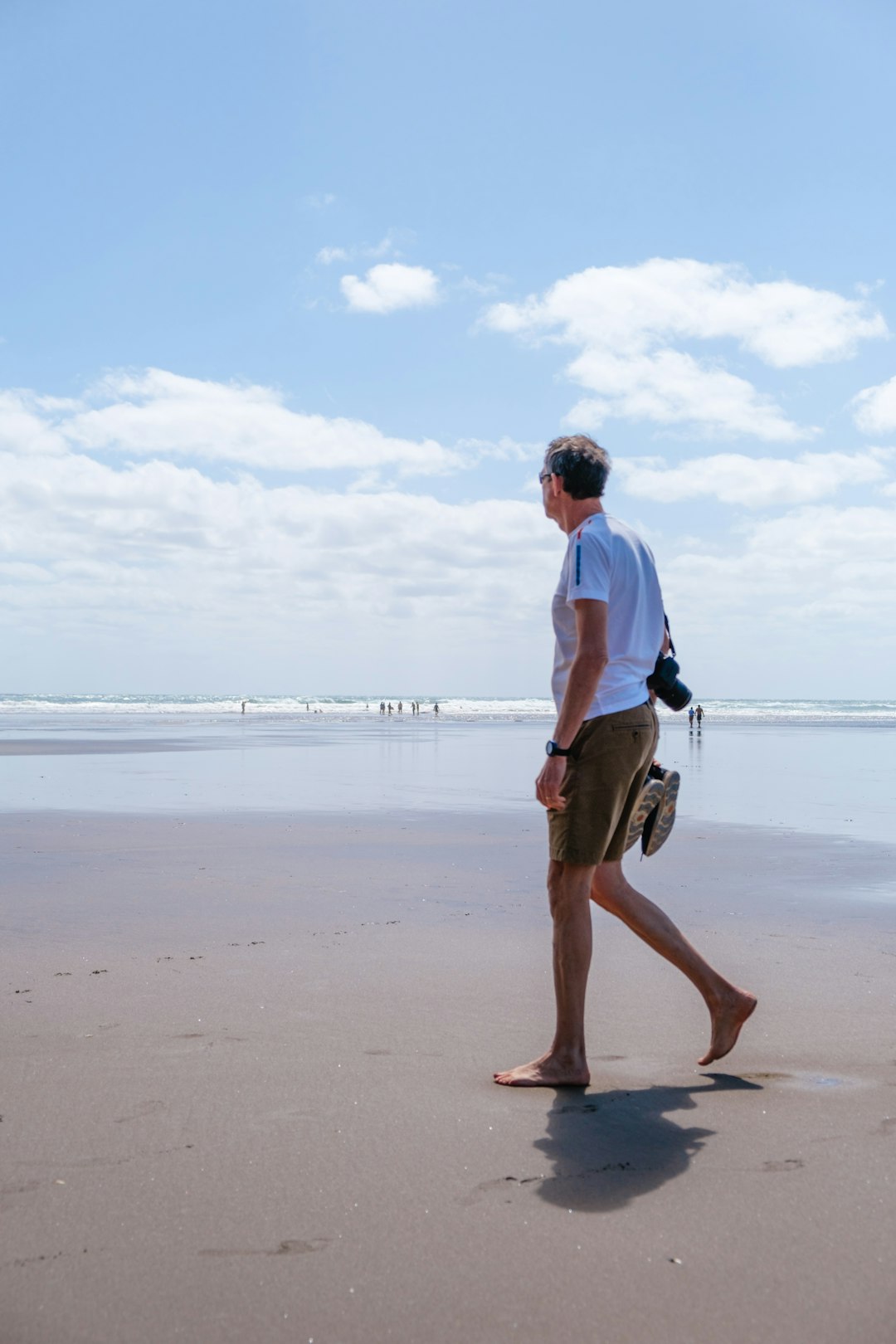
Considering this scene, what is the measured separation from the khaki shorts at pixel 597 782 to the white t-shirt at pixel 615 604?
6 cm

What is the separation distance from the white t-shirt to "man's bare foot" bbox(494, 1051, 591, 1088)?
3.59 ft

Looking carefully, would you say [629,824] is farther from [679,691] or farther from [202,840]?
[202,840]

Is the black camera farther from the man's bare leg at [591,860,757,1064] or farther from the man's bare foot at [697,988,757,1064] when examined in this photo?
the man's bare foot at [697,988,757,1064]

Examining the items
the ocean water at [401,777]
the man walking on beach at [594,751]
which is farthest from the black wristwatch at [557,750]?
the ocean water at [401,777]

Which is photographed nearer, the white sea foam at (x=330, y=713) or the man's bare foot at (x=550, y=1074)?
the man's bare foot at (x=550, y=1074)

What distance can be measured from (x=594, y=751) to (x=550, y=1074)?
3.35 ft

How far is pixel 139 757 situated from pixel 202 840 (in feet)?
48.0

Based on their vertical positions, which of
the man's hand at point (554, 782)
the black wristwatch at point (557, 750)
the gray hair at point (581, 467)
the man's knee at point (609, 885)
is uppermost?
the gray hair at point (581, 467)

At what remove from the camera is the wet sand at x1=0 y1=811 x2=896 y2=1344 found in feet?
7.12

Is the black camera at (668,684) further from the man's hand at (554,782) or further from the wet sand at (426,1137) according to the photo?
the wet sand at (426,1137)

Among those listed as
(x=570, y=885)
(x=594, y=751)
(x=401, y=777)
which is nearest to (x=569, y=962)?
(x=570, y=885)

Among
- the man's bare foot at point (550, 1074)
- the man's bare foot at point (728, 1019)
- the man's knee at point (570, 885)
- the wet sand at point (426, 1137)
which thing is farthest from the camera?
the man's bare foot at point (728, 1019)

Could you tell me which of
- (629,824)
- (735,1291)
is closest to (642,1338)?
(735,1291)

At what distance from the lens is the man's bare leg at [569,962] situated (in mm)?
3488
